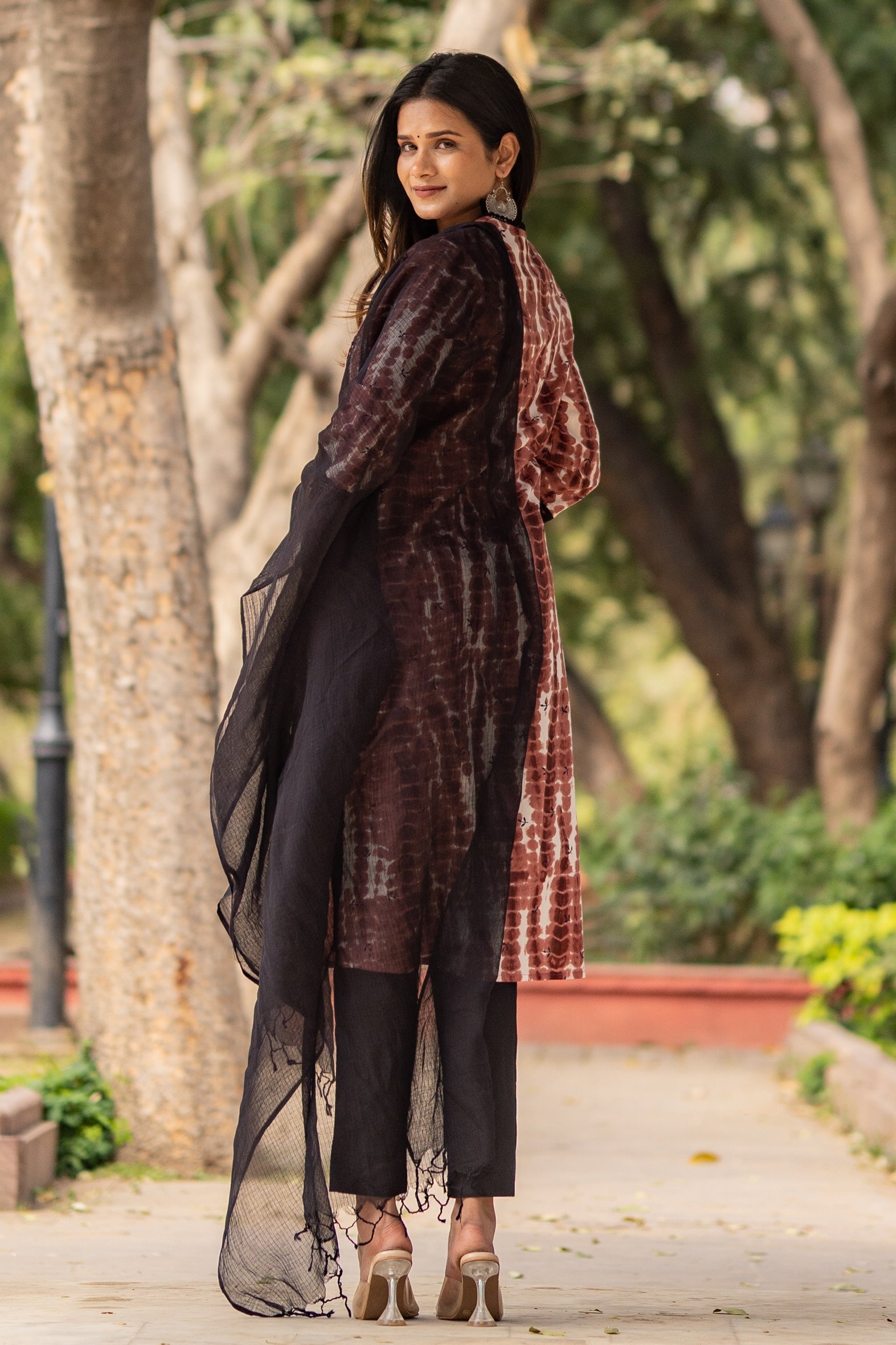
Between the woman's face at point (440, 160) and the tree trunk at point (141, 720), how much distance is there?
2259 mm

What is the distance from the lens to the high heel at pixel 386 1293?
285 cm

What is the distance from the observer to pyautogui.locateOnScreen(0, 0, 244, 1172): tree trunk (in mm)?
5230

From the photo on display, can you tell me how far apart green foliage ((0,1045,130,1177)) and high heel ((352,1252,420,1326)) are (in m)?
2.31

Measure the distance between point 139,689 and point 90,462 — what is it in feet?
2.42

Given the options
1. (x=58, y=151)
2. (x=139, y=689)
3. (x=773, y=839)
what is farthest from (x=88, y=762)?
(x=773, y=839)

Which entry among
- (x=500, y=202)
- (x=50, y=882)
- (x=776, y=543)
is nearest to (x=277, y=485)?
(x=50, y=882)

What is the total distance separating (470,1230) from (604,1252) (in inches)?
48.9

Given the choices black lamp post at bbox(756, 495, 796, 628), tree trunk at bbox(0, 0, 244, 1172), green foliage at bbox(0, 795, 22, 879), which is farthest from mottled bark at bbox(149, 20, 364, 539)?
green foliage at bbox(0, 795, 22, 879)

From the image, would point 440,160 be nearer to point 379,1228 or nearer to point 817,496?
point 379,1228

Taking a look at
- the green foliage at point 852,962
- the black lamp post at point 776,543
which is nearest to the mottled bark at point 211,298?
the green foliage at point 852,962

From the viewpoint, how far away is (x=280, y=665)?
117 inches

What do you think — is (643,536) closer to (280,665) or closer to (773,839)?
(773,839)

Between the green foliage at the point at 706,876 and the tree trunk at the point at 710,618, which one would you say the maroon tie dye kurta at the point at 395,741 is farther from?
the tree trunk at the point at 710,618

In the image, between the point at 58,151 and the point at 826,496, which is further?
the point at 826,496
